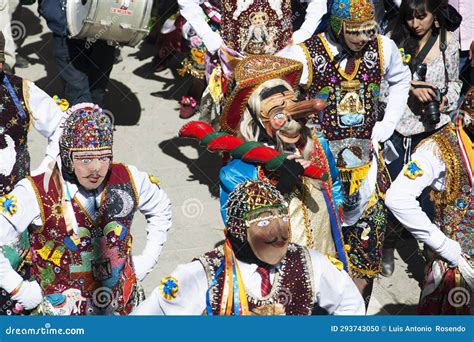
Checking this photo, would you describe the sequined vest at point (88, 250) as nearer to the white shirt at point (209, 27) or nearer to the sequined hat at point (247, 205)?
the sequined hat at point (247, 205)

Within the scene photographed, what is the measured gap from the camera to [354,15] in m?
6.78

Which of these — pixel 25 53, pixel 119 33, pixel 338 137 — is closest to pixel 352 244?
pixel 338 137

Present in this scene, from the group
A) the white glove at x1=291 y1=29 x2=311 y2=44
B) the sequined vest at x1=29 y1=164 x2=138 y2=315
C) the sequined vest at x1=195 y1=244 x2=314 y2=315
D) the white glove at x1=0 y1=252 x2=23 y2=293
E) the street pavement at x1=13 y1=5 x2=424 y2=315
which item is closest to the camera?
the sequined vest at x1=195 y1=244 x2=314 y2=315

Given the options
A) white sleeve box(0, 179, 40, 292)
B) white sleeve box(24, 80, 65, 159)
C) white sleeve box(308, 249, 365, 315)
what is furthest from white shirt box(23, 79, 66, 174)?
white sleeve box(308, 249, 365, 315)

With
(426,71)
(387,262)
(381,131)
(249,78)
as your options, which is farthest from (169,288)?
(426,71)

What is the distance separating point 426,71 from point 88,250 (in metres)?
3.17

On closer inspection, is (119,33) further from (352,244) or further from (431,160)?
(431,160)

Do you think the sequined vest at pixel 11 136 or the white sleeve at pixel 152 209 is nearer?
the white sleeve at pixel 152 209

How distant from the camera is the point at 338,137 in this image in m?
7.01

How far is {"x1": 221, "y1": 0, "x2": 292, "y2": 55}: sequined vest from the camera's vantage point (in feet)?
26.9

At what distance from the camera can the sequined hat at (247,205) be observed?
16.3ft

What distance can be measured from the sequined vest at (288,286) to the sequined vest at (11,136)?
196 cm

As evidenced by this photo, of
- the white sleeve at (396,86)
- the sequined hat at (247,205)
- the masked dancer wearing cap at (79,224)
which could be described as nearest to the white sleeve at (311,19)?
the white sleeve at (396,86)

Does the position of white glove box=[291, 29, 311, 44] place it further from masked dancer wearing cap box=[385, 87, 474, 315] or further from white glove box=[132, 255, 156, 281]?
white glove box=[132, 255, 156, 281]
